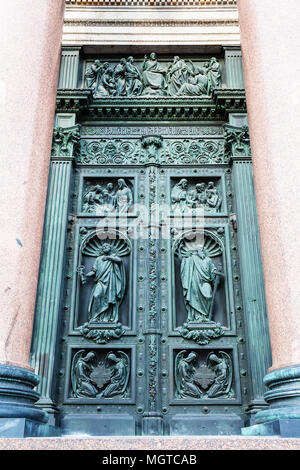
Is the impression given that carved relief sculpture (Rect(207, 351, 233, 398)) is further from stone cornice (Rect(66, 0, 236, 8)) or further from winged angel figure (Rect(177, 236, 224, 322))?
stone cornice (Rect(66, 0, 236, 8))

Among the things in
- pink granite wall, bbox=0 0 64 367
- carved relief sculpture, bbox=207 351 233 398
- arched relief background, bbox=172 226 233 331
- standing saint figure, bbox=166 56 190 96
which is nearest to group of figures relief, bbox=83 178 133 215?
arched relief background, bbox=172 226 233 331

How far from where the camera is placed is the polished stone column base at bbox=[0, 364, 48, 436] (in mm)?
3444

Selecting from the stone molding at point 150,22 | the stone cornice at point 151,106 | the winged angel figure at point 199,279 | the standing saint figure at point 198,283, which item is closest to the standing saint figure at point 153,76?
the stone molding at point 150,22

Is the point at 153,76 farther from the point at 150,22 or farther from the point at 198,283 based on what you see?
the point at 198,283

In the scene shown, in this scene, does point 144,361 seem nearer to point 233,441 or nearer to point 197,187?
point 197,187

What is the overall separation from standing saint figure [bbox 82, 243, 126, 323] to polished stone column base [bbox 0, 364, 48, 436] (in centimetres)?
455

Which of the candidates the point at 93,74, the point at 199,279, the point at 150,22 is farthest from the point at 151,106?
the point at 199,279

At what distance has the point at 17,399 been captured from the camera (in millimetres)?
3793

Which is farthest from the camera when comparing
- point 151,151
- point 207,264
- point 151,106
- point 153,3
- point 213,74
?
point 153,3

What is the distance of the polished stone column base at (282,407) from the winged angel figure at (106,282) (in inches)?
190

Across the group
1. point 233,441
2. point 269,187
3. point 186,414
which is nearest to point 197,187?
point 186,414

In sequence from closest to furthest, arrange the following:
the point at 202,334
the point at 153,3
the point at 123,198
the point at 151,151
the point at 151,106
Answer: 1. the point at 202,334
2. the point at 123,198
3. the point at 151,151
4. the point at 151,106
5. the point at 153,3

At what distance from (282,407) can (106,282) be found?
537 centimetres

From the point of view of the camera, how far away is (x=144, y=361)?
27.3 feet
